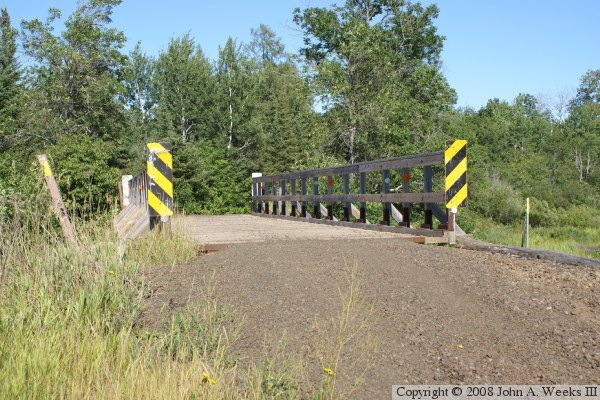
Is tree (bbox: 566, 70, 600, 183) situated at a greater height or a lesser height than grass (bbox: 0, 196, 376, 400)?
greater

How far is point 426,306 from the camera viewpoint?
17.2 feet

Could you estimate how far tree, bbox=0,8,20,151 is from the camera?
4097cm

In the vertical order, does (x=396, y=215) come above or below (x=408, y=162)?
below

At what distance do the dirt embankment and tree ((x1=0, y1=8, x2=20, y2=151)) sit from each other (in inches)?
1462

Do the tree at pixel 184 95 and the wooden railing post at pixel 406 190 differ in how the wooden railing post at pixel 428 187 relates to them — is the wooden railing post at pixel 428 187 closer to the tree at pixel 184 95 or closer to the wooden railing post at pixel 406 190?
the wooden railing post at pixel 406 190

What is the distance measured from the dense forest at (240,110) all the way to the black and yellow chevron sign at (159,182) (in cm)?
1348

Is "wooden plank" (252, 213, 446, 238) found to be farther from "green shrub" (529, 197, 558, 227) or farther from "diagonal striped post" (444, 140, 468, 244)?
"green shrub" (529, 197, 558, 227)

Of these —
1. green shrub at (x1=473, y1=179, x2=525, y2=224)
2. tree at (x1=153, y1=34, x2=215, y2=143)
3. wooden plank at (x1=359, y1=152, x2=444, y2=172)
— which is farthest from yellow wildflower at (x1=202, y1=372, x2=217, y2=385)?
tree at (x1=153, y1=34, x2=215, y2=143)

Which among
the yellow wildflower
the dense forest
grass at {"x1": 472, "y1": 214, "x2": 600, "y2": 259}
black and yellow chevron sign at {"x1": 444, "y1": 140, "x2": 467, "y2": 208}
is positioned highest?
the dense forest

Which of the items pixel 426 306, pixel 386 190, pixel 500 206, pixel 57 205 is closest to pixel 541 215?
pixel 500 206

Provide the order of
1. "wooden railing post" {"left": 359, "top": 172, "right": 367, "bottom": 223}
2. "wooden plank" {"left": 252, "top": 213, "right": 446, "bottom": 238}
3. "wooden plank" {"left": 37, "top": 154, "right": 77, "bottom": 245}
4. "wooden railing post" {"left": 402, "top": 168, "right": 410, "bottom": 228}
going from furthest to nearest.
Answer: "wooden railing post" {"left": 359, "top": 172, "right": 367, "bottom": 223}, "wooden railing post" {"left": 402, "top": 168, "right": 410, "bottom": 228}, "wooden plank" {"left": 252, "top": 213, "right": 446, "bottom": 238}, "wooden plank" {"left": 37, "top": 154, "right": 77, "bottom": 245}

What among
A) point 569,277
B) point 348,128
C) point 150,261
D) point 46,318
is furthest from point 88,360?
point 348,128

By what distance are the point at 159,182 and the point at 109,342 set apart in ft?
16.6

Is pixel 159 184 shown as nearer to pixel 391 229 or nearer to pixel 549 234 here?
pixel 391 229
